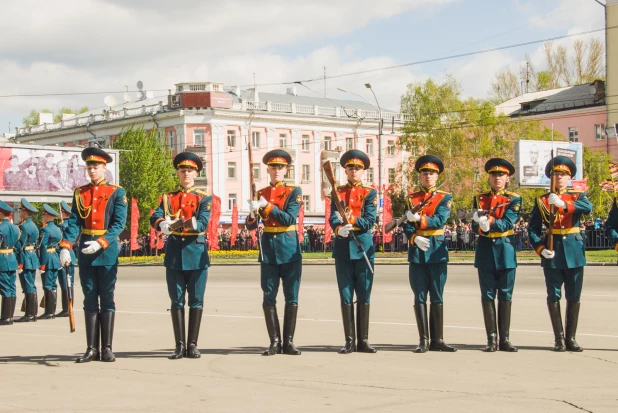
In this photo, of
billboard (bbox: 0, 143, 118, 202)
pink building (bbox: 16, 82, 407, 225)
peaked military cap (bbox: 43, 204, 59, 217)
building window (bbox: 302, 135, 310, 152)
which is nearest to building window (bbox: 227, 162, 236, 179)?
pink building (bbox: 16, 82, 407, 225)

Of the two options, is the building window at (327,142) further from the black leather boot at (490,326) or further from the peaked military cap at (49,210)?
the black leather boot at (490,326)

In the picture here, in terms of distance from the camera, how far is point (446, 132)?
64750 mm

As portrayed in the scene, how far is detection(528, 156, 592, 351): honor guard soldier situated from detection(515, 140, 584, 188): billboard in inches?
1710

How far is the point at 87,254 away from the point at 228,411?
11.4 ft

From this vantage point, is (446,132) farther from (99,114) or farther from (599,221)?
(99,114)

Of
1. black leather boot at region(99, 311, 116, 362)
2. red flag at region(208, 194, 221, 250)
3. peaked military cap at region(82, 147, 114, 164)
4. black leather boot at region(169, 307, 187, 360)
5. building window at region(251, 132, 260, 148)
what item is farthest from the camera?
building window at region(251, 132, 260, 148)

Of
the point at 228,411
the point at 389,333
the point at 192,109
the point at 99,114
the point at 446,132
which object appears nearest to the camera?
the point at 228,411

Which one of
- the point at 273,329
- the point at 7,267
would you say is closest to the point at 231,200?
the point at 7,267

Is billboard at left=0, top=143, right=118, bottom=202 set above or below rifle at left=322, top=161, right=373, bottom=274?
above

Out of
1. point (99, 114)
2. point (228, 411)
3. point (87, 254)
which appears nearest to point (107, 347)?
point (87, 254)

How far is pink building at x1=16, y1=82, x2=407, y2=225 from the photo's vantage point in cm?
8019

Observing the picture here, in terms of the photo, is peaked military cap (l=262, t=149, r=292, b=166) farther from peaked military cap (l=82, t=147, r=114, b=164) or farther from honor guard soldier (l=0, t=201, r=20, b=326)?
honor guard soldier (l=0, t=201, r=20, b=326)

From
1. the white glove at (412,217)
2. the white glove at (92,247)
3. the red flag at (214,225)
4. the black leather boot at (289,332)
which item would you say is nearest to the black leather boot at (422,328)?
the white glove at (412,217)

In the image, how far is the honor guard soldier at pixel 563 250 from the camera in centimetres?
1069
